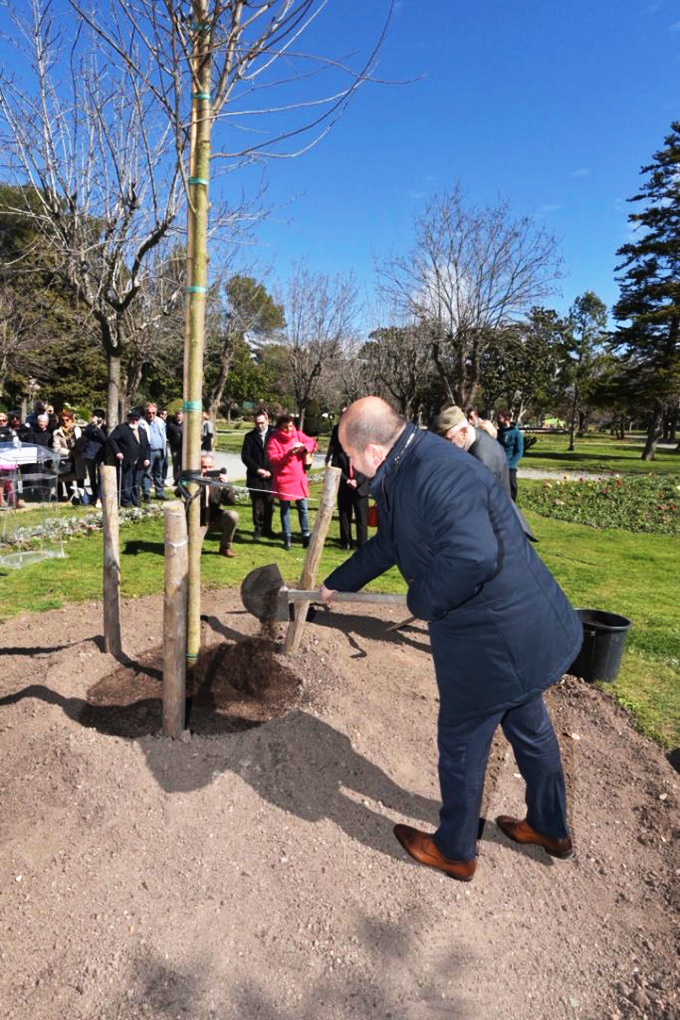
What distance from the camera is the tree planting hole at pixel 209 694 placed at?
143 inches

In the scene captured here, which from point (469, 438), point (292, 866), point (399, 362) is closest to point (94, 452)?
point (469, 438)

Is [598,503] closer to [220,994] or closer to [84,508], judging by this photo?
Result: [84,508]

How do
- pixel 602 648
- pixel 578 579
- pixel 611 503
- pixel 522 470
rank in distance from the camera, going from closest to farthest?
pixel 602 648
pixel 578 579
pixel 611 503
pixel 522 470

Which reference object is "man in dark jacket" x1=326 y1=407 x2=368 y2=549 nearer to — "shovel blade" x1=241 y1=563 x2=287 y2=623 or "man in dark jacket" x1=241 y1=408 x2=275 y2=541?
"man in dark jacket" x1=241 y1=408 x2=275 y2=541

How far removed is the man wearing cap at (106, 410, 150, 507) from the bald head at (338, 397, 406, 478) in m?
9.54

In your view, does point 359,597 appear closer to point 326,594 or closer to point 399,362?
point 326,594

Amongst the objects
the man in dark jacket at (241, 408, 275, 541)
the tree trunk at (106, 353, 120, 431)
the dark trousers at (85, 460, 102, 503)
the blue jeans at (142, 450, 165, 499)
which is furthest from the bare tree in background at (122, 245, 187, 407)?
the man in dark jacket at (241, 408, 275, 541)

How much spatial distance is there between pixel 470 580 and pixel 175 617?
1.76m

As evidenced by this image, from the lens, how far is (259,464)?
9039 millimetres

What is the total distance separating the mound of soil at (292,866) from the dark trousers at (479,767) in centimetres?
28

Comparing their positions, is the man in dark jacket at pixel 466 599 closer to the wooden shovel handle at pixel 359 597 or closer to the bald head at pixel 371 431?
the bald head at pixel 371 431

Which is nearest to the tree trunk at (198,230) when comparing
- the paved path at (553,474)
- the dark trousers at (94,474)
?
the dark trousers at (94,474)

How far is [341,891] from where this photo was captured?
8.98ft

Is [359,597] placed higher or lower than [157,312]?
lower
